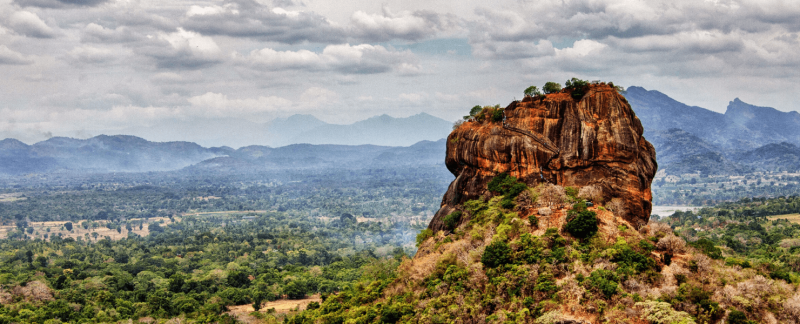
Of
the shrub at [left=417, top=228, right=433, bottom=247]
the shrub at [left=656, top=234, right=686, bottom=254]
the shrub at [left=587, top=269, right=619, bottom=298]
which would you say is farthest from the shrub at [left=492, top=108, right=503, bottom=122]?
the shrub at [left=587, top=269, right=619, bottom=298]

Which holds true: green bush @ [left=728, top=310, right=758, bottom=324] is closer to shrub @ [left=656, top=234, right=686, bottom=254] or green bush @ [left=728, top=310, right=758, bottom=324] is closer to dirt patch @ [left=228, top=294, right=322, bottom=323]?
shrub @ [left=656, top=234, right=686, bottom=254]

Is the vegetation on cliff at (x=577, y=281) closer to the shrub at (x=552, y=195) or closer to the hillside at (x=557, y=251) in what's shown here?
the hillside at (x=557, y=251)

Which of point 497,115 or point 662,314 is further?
point 497,115

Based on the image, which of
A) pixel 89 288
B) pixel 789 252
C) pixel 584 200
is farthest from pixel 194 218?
pixel 584 200

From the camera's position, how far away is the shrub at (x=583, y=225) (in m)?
30.2

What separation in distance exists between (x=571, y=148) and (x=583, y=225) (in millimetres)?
7911

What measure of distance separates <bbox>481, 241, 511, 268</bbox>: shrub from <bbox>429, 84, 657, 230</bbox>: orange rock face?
26.3ft

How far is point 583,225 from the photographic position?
3019 cm

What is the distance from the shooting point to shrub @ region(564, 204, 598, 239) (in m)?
30.2

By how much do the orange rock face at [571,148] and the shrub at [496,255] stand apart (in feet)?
26.3

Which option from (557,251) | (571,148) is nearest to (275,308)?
(571,148)

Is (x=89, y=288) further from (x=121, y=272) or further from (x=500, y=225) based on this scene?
(x=500, y=225)

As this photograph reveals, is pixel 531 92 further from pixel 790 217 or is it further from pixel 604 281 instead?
pixel 790 217

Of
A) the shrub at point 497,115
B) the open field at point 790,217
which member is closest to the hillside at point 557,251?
the shrub at point 497,115
